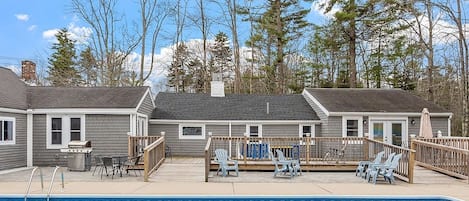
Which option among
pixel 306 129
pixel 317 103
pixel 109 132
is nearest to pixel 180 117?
pixel 109 132

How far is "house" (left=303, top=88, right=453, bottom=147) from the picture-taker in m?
17.7

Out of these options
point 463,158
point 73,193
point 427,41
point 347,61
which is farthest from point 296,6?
point 73,193

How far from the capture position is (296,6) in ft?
93.1

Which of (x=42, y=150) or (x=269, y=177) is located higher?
(x=42, y=150)

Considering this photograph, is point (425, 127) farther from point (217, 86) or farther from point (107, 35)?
point (107, 35)

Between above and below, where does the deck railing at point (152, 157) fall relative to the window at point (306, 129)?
below

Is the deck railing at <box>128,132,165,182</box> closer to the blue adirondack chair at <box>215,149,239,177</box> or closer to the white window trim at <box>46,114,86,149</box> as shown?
the blue adirondack chair at <box>215,149,239,177</box>

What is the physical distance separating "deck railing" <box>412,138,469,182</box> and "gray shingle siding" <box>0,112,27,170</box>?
44.6 feet

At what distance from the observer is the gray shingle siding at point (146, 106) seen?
1672 cm

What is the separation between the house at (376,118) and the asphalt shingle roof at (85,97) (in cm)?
786

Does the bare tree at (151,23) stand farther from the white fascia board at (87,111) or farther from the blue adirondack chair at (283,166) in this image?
the blue adirondack chair at (283,166)

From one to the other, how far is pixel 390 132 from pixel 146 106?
410 inches

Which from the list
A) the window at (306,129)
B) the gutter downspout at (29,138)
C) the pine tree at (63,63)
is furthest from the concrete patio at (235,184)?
the pine tree at (63,63)

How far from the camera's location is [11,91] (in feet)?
51.4
